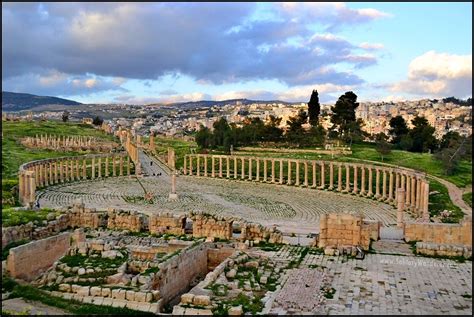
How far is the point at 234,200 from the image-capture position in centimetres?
4906

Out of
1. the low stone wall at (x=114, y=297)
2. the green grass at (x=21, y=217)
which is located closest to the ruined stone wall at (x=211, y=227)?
the green grass at (x=21, y=217)

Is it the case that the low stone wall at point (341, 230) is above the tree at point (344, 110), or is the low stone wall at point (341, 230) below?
below

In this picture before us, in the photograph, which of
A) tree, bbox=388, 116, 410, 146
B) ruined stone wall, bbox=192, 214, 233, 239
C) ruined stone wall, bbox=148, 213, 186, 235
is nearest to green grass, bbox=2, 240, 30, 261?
ruined stone wall, bbox=148, 213, 186, 235

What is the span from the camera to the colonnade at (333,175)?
1748 inches

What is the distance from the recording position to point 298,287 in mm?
16984

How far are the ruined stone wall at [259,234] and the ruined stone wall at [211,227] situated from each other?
74 centimetres

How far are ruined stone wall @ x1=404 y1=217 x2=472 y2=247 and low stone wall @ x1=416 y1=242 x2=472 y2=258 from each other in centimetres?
96

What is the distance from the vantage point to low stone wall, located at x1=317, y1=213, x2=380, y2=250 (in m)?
23.2

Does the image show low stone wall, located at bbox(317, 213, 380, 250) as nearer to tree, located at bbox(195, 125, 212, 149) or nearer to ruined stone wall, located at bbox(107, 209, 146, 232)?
ruined stone wall, located at bbox(107, 209, 146, 232)

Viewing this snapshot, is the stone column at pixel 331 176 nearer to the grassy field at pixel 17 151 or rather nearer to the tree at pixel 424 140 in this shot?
the tree at pixel 424 140

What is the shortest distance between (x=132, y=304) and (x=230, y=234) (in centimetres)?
1014

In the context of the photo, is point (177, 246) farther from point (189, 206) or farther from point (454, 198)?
point (454, 198)

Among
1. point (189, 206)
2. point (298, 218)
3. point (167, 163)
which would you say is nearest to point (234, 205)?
point (189, 206)

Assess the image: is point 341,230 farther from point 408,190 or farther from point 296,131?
point 296,131
